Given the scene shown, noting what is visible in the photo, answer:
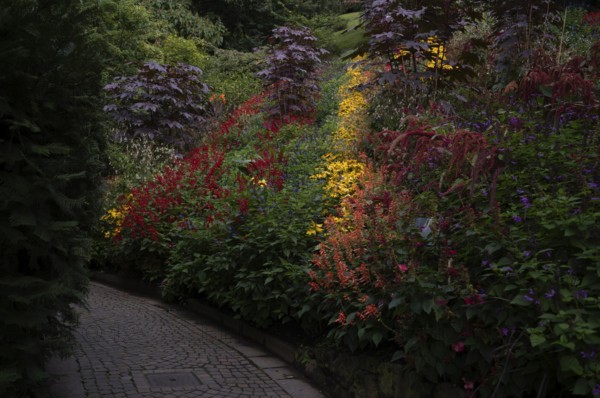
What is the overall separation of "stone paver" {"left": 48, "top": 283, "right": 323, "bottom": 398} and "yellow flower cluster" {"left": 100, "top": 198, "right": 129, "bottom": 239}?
270 centimetres

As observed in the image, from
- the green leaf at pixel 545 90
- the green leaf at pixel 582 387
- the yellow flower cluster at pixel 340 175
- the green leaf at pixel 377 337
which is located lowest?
the green leaf at pixel 377 337

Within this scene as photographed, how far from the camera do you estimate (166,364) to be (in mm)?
5152

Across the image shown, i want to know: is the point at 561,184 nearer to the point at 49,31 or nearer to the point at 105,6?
the point at 49,31

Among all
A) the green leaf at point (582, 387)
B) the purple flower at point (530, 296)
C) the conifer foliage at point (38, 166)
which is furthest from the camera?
the conifer foliage at point (38, 166)

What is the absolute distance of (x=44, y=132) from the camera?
3.64 meters

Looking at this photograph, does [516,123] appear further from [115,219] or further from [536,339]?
[115,219]

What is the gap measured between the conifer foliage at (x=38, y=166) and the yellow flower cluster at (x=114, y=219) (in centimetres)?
560

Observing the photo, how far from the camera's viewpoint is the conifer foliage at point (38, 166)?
10.5ft

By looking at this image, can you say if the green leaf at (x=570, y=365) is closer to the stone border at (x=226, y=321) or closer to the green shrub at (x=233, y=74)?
the stone border at (x=226, y=321)

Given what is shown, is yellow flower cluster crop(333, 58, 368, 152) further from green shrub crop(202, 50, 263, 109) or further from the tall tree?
the tall tree

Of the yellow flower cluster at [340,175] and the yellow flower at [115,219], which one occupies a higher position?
the yellow flower cluster at [340,175]

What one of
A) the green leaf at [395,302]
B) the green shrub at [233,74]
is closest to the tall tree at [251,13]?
the green shrub at [233,74]

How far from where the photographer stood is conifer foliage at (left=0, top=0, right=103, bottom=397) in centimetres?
321

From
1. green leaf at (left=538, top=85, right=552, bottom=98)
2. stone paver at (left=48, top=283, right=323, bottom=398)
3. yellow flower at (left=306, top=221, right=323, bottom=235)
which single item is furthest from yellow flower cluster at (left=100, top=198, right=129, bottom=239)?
green leaf at (left=538, top=85, right=552, bottom=98)
